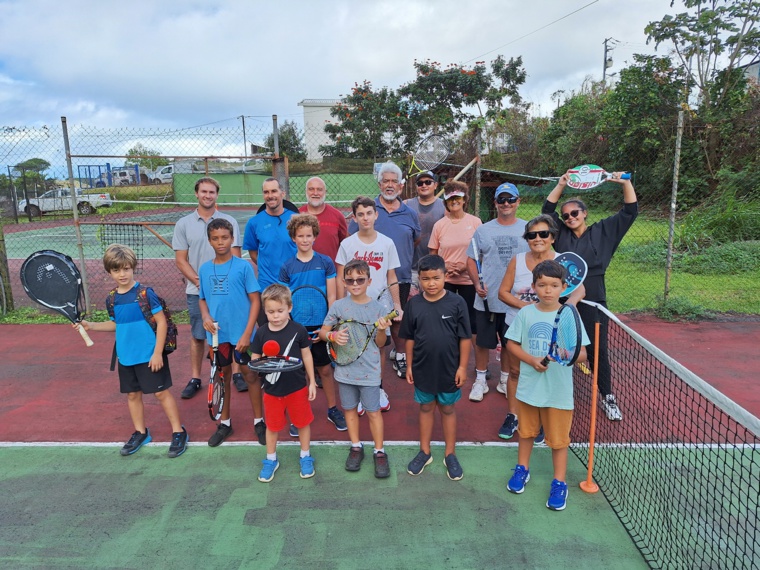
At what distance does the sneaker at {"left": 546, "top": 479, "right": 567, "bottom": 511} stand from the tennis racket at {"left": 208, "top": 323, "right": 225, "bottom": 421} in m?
2.45

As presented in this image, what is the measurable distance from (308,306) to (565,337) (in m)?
1.93

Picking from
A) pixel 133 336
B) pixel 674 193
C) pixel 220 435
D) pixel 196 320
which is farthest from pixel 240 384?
pixel 674 193

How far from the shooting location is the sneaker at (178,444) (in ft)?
12.1

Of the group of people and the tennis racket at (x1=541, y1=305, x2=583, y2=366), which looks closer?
the tennis racket at (x1=541, y1=305, x2=583, y2=366)

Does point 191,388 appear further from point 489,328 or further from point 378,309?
point 489,328

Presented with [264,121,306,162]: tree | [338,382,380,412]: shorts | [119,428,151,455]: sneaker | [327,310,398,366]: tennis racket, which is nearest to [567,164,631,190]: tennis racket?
[327,310,398,366]: tennis racket

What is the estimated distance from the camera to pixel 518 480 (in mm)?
3182

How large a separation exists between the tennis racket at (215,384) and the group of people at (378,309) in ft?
0.22

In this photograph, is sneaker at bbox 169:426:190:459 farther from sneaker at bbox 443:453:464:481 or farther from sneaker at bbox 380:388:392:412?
sneaker at bbox 443:453:464:481

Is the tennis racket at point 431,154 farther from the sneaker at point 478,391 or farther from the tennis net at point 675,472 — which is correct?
the tennis net at point 675,472

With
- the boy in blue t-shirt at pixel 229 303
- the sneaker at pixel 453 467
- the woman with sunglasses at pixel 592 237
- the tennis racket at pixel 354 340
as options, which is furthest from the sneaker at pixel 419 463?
the woman with sunglasses at pixel 592 237

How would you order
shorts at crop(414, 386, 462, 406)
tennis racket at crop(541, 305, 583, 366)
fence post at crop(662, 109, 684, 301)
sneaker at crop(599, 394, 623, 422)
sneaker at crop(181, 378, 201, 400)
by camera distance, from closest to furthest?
1. tennis racket at crop(541, 305, 583, 366)
2. shorts at crop(414, 386, 462, 406)
3. sneaker at crop(599, 394, 623, 422)
4. sneaker at crop(181, 378, 201, 400)
5. fence post at crop(662, 109, 684, 301)

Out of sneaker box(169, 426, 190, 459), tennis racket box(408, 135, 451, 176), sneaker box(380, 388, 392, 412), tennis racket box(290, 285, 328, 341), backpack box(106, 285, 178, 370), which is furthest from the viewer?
tennis racket box(408, 135, 451, 176)

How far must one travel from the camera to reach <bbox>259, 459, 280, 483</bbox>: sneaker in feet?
10.9
